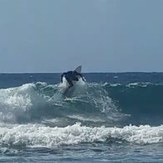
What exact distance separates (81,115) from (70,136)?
579cm

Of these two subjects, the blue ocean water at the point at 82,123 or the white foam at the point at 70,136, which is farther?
the white foam at the point at 70,136

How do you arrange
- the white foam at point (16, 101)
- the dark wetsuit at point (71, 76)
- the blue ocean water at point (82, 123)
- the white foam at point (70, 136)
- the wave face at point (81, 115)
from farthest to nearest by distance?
the dark wetsuit at point (71, 76) → the white foam at point (16, 101) → the wave face at point (81, 115) → the white foam at point (70, 136) → the blue ocean water at point (82, 123)

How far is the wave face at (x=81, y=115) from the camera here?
1512 centimetres

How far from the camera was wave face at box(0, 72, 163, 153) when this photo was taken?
15125 mm

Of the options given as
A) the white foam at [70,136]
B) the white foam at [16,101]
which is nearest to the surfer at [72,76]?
the white foam at [16,101]

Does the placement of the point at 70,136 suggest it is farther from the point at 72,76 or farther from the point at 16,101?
the point at 72,76

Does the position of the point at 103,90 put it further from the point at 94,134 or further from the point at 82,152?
the point at 82,152

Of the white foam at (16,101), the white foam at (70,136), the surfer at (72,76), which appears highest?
the surfer at (72,76)

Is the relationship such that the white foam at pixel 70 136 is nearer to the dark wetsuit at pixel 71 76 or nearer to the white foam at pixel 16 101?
the white foam at pixel 16 101

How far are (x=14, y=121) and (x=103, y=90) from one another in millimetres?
5376

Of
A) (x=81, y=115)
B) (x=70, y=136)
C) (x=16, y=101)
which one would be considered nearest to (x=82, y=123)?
(x=81, y=115)

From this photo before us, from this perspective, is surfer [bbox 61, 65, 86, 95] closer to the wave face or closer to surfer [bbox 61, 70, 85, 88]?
surfer [bbox 61, 70, 85, 88]

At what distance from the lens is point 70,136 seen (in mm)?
15188

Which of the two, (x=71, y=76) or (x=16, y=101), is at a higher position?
(x=71, y=76)
